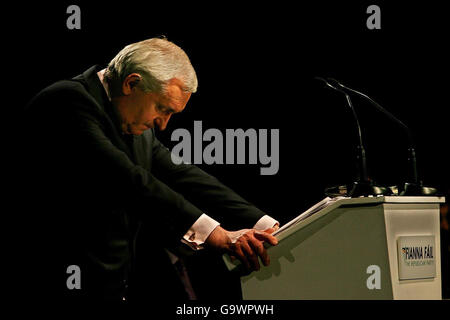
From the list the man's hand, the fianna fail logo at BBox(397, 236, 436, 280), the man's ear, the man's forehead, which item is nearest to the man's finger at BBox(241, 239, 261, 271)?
the man's hand

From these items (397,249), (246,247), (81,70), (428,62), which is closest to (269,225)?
(246,247)

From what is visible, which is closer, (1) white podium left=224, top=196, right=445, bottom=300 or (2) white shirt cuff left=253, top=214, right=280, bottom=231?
(1) white podium left=224, top=196, right=445, bottom=300

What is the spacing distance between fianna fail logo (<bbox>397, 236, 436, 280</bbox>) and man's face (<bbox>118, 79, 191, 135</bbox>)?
3.36 ft

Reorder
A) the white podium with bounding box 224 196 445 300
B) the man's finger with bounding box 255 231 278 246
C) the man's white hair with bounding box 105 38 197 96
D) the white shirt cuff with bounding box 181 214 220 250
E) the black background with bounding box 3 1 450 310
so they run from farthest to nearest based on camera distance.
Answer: the black background with bounding box 3 1 450 310 < the man's white hair with bounding box 105 38 197 96 < the white shirt cuff with bounding box 181 214 220 250 < the man's finger with bounding box 255 231 278 246 < the white podium with bounding box 224 196 445 300

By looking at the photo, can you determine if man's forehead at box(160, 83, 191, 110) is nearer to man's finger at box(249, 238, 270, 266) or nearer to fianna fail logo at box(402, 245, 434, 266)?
man's finger at box(249, 238, 270, 266)

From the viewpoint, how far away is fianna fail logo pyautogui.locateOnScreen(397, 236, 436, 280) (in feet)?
4.75

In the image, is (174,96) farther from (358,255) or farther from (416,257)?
(416,257)

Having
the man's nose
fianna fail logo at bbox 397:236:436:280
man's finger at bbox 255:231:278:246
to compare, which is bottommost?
fianna fail logo at bbox 397:236:436:280

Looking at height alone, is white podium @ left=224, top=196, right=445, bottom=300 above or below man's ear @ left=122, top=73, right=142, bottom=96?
below

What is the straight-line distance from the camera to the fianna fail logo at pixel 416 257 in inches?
57.0

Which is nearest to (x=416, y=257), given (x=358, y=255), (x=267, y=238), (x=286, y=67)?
(x=358, y=255)

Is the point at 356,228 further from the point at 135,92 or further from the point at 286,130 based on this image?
the point at 286,130

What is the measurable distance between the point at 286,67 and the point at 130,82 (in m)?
0.94

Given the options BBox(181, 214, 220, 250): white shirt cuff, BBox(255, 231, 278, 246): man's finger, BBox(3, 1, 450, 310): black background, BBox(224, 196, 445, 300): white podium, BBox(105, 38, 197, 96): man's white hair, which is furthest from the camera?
BBox(3, 1, 450, 310): black background
